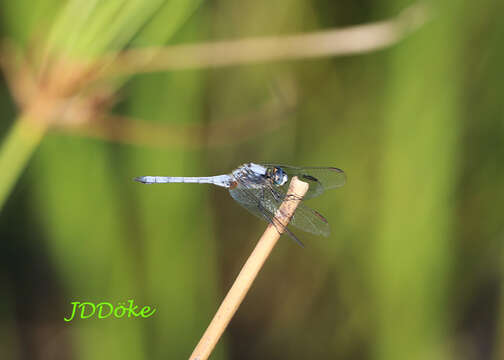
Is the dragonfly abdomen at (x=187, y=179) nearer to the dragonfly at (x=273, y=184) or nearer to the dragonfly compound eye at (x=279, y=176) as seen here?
the dragonfly at (x=273, y=184)

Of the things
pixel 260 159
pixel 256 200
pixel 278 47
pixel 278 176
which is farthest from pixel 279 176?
pixel 260 159

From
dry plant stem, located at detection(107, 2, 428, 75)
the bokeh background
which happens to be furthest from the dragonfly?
dry plant stem, located at detection(107, 2, 428, 75)

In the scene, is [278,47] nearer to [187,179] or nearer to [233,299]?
[187,179]

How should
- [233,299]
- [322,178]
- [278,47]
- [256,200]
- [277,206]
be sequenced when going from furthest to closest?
[278,47]
[322,178]
[256,200]
[277,206]
[233,299]

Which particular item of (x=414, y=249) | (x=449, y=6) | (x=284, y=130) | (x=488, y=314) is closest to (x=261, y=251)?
(x=414, y=249)

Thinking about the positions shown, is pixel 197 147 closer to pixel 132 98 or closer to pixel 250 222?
pixel 132 98

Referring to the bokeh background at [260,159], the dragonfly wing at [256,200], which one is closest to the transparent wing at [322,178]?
the dragonfly wing at [256,200]

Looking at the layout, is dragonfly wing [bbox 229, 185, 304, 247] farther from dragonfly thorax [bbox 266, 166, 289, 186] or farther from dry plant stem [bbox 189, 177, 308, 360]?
dry plant stem [bbox 189, 177, 308, 360]
